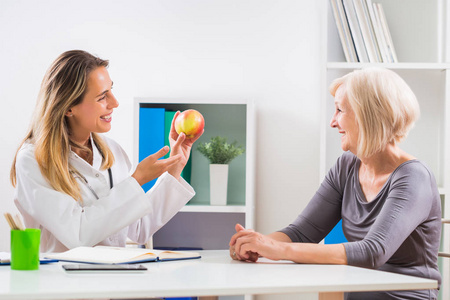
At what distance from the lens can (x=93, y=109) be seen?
1.97 m

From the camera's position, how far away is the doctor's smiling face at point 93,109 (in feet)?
6.47

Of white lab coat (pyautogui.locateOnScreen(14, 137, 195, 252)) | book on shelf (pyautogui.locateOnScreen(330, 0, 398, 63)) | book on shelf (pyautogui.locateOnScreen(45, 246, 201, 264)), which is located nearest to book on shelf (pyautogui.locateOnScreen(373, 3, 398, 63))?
book on shelf (pyautogui.locateOnScreen(330, 0, 398, 63))

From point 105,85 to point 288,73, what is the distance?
4.59 ft

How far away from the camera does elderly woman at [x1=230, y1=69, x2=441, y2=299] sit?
1508 millimetres

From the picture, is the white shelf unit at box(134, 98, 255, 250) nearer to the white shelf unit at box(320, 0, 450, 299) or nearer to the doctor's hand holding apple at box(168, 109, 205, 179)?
the white shelf unit at box(320, 0, 450, 299)

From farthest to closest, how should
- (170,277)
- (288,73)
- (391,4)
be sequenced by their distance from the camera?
1. (288,73)
2. (391,4)
3. (170,277)

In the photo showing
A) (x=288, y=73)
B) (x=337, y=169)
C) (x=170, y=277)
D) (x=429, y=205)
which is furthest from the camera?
(x=288, y=73)

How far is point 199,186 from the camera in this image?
3.13 meters

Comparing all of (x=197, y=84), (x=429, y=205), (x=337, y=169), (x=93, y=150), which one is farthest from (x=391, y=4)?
(x=93, y=150)

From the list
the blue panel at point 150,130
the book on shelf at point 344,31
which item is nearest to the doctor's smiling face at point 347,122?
the book on shelf at point 344,31

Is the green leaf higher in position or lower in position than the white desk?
higher

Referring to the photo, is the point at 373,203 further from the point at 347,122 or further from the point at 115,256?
the point at 115,256

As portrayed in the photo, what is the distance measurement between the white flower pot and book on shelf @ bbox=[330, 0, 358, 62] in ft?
2.72

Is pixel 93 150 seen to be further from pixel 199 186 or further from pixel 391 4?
pixel 391 4
